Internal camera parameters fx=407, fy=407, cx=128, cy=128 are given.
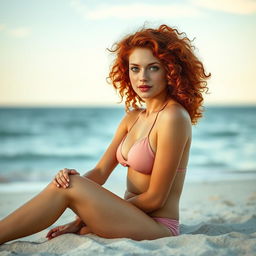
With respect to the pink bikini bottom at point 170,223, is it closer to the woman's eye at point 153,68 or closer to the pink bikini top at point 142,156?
the pink bikini top at point 142,156

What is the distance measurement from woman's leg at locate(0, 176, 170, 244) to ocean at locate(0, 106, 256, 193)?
348 cm

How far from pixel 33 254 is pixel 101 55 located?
18.9 m

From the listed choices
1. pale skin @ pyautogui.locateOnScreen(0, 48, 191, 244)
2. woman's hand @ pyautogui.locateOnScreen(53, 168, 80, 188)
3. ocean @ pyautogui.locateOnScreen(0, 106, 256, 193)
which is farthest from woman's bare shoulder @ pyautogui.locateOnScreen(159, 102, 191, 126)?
ocean @ pyautogui.locateOnScreen(0, 106, 256, 193)

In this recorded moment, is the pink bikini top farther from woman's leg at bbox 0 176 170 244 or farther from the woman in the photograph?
woman's leg at bbox 0 176 170 244

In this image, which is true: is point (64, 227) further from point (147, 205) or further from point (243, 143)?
point (243, 143)

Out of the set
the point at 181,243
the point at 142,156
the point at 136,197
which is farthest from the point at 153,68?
the point at 181,243

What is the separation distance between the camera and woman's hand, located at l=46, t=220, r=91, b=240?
273 centimetres

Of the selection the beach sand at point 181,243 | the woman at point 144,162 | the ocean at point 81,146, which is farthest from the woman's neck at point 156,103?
the ocean at point 81,146

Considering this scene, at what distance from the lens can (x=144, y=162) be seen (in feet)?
8.79

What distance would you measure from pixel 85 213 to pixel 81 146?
48.7 ft

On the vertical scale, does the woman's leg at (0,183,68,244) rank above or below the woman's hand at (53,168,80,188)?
below

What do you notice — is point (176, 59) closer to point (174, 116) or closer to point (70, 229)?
point (174, 116)

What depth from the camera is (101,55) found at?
20.8 meters

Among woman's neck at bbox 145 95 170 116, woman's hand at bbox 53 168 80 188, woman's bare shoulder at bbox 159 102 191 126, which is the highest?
woman's neck at bbox 145 95 170 116
